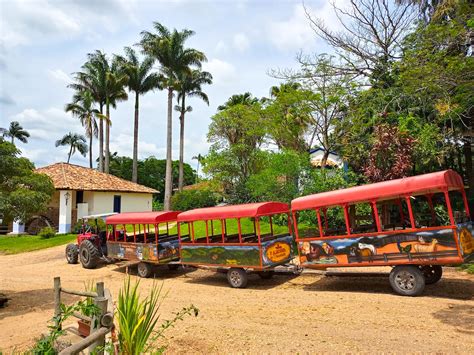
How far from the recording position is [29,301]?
10.1 m

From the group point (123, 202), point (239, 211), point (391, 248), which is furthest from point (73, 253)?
point (123, 202)

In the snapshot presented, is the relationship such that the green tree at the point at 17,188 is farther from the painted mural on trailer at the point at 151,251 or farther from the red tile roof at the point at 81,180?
the red tile roof at the point at 81,180

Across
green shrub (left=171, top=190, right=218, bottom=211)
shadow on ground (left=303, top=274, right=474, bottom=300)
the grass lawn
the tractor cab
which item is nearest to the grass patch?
shadow on ground (left=303, top=274, right=474, bottom=300)

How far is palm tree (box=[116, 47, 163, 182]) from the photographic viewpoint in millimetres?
35812

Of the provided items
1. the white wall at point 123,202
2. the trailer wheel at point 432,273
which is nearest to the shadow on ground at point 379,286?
the trailer wheel at point 432,273

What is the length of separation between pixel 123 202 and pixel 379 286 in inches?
1003

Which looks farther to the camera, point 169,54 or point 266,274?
point 169,54

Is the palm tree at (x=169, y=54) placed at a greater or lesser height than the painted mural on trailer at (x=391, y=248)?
greater

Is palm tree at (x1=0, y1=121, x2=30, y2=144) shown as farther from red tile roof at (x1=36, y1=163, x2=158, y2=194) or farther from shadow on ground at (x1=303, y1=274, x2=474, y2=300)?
shadow on ground at (x1=303, y1=274, x2=474, y2=300)

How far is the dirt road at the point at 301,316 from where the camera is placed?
5.61m

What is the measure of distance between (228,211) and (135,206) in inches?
922

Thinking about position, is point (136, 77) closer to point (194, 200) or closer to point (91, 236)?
point (194, 200)

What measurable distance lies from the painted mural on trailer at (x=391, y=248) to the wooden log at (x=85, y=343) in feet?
21.3

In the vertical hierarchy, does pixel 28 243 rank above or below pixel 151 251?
above
